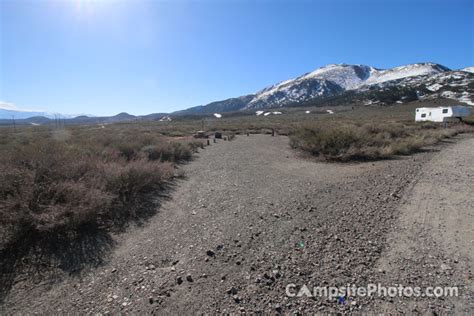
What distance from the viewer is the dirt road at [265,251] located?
104 inches

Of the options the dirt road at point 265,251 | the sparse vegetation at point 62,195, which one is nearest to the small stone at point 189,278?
the dirt road at point 265,251

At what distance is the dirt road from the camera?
2645 millimetres

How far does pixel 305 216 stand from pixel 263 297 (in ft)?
8.02

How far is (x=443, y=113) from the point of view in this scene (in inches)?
Result: 1109

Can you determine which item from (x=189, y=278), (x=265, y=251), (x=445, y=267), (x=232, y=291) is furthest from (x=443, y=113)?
(x=189, y=278)

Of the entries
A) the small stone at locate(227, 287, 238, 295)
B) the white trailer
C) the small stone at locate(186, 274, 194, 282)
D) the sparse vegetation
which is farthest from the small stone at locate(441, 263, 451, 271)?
the white trailer

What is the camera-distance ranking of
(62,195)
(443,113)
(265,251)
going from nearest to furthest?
1. (265,251)
2. (62,195)
3. (443,113)

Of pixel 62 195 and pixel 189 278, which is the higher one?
pixel 62 195

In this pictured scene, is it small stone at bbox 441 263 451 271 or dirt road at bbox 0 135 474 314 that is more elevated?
dirt road at bbox 0 135 474 314

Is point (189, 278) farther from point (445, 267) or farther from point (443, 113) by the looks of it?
point (443, 113)

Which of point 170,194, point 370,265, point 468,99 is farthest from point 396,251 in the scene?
point 468,99

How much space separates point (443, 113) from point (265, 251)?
3546 cm

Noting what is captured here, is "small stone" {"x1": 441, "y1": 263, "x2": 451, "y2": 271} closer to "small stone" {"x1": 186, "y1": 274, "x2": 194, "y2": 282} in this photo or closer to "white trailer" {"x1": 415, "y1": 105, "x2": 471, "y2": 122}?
"small stone" {"x1": 186, "y1": 274, "x2": 194, "y2": 282}

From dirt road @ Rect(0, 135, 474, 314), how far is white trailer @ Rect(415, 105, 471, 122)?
94.9ft
